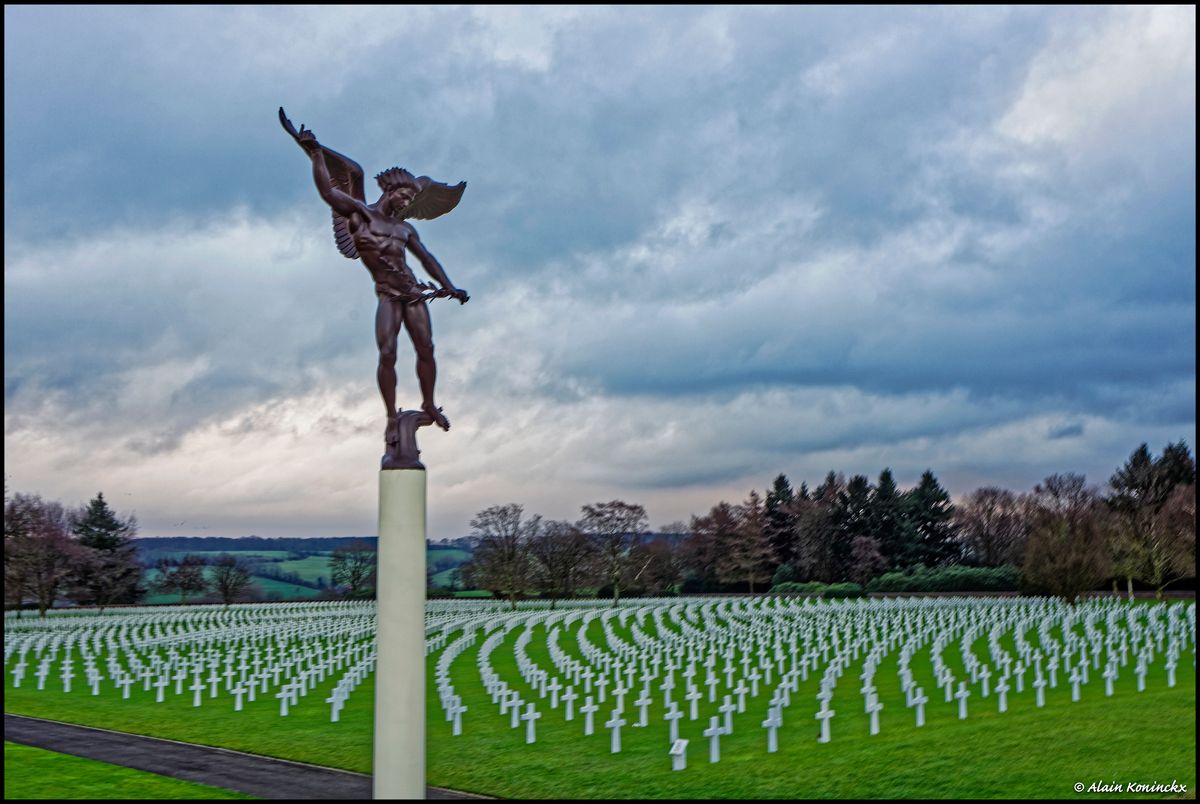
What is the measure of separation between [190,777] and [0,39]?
9044 mm

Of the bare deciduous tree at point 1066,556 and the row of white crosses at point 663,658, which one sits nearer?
the row of white crosses at point 663,658

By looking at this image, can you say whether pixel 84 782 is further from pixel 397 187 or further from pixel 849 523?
pixel 849 523

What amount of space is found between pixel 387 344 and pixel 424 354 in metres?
0.33

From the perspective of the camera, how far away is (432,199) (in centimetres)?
886

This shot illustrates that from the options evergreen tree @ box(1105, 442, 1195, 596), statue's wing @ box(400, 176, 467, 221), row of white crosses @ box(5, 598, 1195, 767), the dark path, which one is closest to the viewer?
statue's wing @ box(400, 176, 467, 221)

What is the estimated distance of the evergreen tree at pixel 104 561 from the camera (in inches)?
2562

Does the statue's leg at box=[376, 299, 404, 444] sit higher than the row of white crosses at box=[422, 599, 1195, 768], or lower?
higher

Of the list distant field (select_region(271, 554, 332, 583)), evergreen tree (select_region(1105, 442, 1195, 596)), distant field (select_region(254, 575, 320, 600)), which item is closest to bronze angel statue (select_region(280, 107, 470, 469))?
evergreen tree (select_region(1105, 442, 1195, 596))

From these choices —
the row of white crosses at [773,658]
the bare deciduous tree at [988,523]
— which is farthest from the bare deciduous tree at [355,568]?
the bare deciduous tree at [988,523]

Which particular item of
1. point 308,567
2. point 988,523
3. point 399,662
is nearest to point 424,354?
point 399,662

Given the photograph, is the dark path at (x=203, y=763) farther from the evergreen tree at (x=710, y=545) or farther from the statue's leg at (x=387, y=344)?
the evergreen tree at (x=710, y=545)

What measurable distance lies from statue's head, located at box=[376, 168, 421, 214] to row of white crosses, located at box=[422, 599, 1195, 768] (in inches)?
320

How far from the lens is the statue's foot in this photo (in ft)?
27.6

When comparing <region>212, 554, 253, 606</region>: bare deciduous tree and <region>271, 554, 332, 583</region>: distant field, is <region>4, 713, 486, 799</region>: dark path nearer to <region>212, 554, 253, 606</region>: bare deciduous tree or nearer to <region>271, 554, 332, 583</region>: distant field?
<region>212, 554, 253, 606</region>: bare deciduous tree
